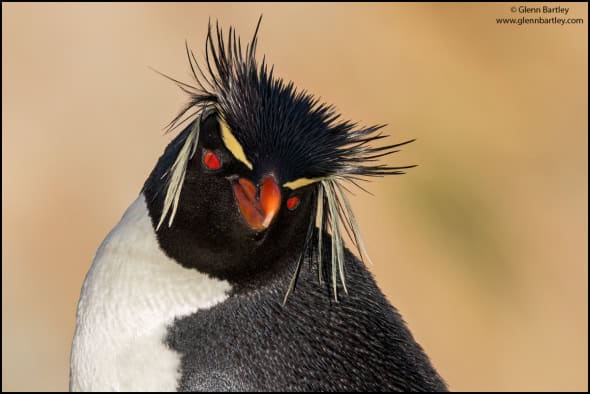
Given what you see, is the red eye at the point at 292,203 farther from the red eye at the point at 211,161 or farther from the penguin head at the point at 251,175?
the red eye at the point at 211,161

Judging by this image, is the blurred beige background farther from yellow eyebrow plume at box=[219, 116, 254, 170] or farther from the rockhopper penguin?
yellow eyebrow plume at box=[219, 116, 254, 170]

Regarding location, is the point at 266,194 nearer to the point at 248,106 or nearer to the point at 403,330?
the point at 248,106

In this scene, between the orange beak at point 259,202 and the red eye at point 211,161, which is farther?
the red eye at point 211,161

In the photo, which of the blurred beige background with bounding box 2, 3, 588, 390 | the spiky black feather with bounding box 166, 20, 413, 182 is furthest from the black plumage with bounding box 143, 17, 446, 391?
the blurred beige background with bounding box 2, 3, 588, 390

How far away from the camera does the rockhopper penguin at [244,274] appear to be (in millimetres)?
2049

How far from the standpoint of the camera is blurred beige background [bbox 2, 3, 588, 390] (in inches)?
242

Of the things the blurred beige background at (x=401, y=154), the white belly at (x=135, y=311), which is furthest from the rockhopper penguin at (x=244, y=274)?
the blurred beige background at (x=401, y=154)

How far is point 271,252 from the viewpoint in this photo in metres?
2.14

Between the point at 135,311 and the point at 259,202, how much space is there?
0.43m

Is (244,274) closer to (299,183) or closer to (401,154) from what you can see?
(299,183)

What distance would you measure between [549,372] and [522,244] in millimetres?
1055

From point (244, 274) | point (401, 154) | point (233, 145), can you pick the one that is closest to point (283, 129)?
point (233, 145)

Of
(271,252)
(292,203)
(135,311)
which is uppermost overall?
(292,203)

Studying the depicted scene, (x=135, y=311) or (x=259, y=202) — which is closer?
(x=259, y=202)
